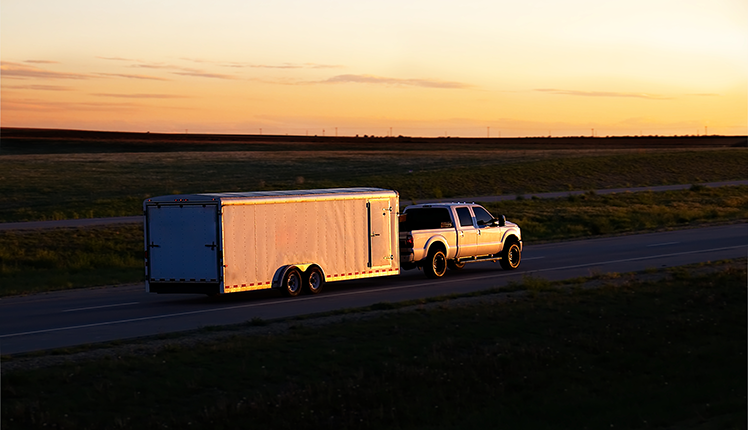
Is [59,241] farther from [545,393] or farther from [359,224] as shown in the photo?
[545,393]

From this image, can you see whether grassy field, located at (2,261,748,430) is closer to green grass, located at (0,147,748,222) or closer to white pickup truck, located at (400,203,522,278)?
white pickup truck, located at (400,203,522,278)

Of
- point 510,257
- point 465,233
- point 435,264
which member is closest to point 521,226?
point 510,257

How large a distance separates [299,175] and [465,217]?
50081mm

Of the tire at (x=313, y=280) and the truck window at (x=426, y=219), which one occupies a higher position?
the truck window at (x=426, y=219)

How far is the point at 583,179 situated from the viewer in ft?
245

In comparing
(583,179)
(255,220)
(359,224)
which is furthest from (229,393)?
(583,179)

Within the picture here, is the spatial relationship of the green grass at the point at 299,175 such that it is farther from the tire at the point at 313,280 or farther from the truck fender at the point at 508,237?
the tire at the point at 313,280

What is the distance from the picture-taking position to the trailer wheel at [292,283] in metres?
21.3

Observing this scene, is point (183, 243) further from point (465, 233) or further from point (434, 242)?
point (465, 233)

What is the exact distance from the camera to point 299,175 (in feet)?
247

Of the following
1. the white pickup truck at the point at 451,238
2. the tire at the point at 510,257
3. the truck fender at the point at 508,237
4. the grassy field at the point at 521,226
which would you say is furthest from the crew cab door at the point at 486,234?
the grassy field at the point at 521,226

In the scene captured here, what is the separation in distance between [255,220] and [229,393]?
342 inches

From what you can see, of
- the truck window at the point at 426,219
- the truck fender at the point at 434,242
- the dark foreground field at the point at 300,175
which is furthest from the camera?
the dark foreground field at the point at 300,175

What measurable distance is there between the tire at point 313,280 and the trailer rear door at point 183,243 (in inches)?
93.5
